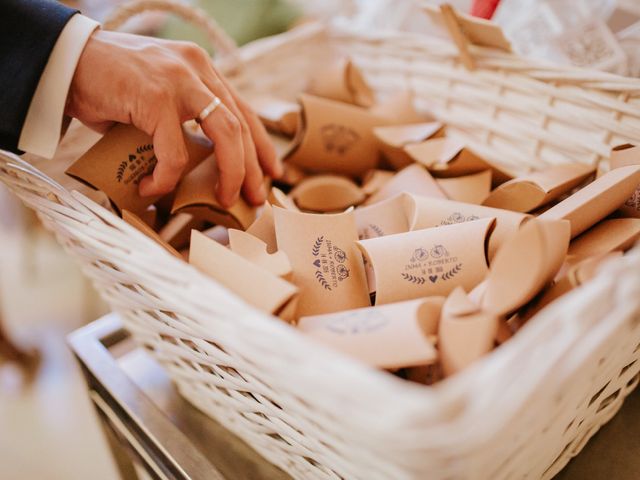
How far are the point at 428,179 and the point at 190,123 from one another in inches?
14.2

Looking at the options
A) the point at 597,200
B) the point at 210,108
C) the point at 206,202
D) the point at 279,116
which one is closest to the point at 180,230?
the point at 206,202

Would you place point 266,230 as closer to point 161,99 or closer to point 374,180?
point 161,99

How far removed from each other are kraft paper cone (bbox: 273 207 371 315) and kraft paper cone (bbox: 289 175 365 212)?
26cm

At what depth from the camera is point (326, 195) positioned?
2.76ft

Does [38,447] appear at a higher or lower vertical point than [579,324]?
lower

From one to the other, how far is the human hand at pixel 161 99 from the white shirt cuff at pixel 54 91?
0.04ft

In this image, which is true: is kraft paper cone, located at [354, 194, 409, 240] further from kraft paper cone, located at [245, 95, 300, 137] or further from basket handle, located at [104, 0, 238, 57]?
basket handle, located at [104, 0, 238, 57]

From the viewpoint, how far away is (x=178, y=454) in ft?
2.05

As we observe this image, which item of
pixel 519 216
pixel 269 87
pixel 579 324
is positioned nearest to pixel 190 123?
pixel 269 87

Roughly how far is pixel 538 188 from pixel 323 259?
0.31 metres

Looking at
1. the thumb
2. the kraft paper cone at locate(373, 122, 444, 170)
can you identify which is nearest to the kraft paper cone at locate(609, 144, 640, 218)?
the kraft paper cone at locate(373, 122, 444, 170)

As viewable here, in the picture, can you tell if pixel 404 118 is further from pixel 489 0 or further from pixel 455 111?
pixel 489 0

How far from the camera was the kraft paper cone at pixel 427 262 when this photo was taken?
52 centimetres

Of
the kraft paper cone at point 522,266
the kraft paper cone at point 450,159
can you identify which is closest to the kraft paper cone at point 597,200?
the kraft paper cone at point 522,266
